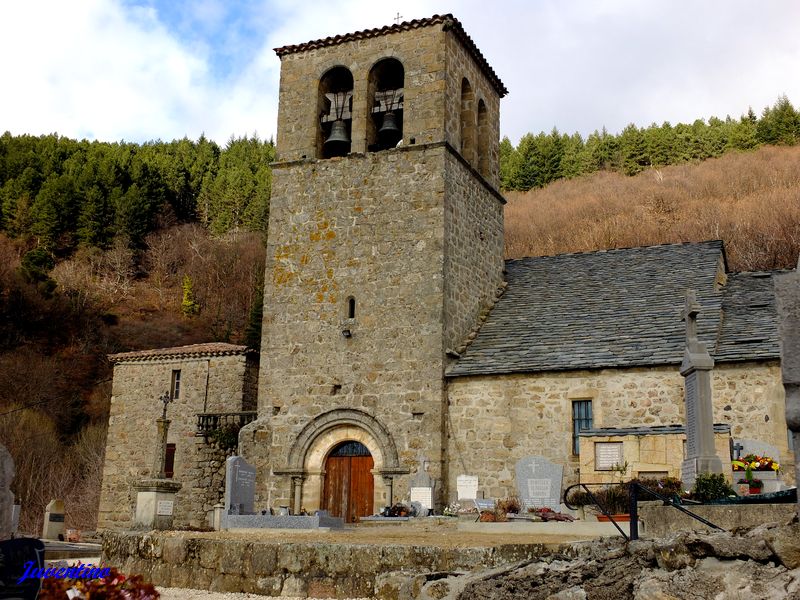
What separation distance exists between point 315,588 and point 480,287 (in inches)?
532

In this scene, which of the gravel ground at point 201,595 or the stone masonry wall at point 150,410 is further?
the stone masonry wall at point 150,410

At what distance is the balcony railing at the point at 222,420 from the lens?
24250 mm

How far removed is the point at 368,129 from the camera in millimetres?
21172

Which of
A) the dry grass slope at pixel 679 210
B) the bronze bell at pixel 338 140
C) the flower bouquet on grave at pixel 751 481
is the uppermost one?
the dry grass slope at pixel 679 210

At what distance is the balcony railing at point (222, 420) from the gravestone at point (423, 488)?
24.9 ft

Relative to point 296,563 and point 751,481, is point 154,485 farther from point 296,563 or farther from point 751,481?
point 751,481

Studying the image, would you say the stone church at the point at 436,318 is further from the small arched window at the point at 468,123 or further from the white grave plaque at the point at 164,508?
the white grave plaque at the point at 164,508

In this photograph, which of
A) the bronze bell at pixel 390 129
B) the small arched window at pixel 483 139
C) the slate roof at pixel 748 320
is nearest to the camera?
the slate roof at pixel 748 320

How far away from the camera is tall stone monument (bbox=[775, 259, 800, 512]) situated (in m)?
4.12

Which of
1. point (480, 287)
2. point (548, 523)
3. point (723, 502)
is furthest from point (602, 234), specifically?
point (723, 502)

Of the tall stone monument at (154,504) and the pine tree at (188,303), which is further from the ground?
the pine tree at (188,303)

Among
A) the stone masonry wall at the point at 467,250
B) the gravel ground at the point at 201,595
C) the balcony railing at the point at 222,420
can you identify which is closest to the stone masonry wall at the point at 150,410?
the balcony railing at the point at 222,420

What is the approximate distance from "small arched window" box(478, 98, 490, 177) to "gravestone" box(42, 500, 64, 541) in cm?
1436

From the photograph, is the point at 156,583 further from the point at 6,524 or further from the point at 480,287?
the point at 480,287
